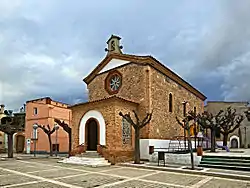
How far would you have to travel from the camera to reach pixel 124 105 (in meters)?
17.0

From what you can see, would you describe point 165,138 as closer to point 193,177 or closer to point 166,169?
point 166,169

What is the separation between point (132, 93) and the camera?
19.0 meters

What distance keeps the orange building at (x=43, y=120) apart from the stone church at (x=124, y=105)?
384 inches

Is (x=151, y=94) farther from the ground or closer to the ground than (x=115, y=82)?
closer to the ground

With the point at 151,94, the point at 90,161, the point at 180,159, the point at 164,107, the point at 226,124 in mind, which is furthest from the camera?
the point at 226,124

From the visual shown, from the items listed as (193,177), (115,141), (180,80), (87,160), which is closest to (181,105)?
(180,80)

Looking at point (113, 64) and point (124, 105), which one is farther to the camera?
point (113, 64)

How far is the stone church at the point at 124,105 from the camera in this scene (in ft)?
53.9

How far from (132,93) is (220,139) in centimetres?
2157

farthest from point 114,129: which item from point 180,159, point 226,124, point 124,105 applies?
point 226,124

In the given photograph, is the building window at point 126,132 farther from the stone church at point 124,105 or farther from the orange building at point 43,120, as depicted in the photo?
the orange building at point 43,120

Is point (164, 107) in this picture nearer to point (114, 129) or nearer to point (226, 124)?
point (114, 129)

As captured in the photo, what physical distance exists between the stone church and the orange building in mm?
9744

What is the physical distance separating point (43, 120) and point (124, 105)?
16553 millimetres
